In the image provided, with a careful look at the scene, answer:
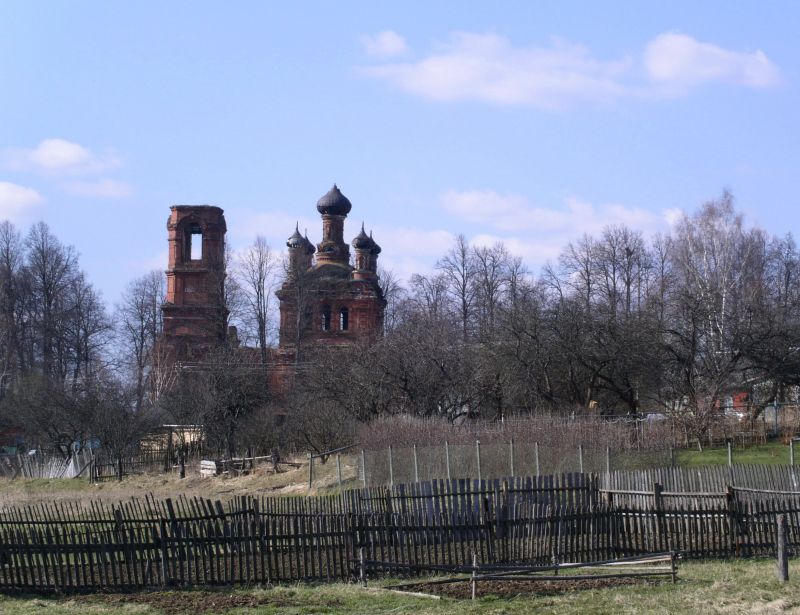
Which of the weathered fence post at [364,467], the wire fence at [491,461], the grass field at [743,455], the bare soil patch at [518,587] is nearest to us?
the bare soil patch at [518,587]

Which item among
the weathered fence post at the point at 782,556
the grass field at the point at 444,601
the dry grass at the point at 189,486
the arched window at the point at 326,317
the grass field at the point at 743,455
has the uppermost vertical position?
the arched window at the point at 326,317

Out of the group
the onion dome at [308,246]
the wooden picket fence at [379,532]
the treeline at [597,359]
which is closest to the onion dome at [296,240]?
the onion dome at [308,246]

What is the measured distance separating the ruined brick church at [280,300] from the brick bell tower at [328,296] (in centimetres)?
6

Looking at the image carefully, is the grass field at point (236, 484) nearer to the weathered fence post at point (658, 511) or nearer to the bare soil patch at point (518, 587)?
the weathered fence post at point (658, 511)

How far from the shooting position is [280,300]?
226 ft

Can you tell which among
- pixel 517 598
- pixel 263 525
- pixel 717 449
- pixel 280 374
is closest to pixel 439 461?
pixel 717 449

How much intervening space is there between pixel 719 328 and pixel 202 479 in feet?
73.2

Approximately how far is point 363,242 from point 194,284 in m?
13.5

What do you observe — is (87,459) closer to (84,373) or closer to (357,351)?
(357,351)

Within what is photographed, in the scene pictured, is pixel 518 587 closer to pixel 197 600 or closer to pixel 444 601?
pixel 444 601

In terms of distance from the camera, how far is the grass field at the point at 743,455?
35344 mm

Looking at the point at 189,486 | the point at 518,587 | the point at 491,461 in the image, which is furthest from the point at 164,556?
the point at 189,486

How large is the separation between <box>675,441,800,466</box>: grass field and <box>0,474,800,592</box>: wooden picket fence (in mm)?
13353

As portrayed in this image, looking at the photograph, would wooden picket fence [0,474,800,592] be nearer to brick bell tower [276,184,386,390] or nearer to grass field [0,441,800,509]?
grass field [0,441,800,509]
